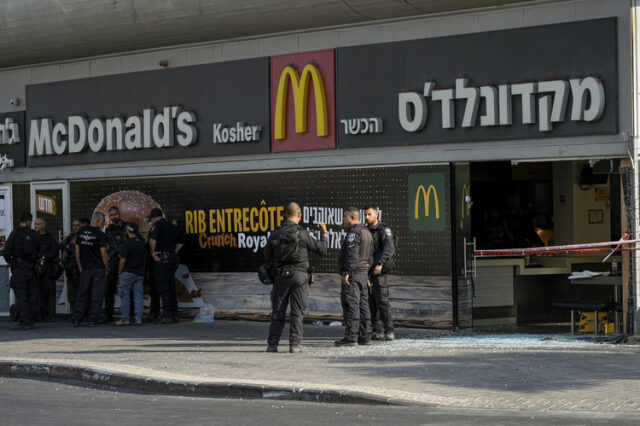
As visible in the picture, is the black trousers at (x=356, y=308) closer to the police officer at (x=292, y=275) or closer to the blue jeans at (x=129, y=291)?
the police officer at (x=292, y=275)

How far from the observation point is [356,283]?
1427 cm

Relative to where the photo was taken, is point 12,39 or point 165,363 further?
point 12,39

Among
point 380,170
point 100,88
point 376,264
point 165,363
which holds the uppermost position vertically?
point 100,88

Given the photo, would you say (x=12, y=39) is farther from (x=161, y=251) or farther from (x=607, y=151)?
(x=607, y=151)

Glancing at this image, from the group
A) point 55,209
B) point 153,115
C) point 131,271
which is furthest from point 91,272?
point 153,115

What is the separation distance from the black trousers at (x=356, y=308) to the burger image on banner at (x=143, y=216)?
5.09m

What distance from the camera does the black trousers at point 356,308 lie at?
14164 millimetres

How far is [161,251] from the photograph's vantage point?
1819 centimetres

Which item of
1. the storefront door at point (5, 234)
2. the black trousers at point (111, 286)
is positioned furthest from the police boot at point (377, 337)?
the storefront door at point (5, 234)

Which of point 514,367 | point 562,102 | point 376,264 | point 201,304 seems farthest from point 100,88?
point 514,367

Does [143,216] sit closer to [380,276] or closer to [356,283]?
[380,276]

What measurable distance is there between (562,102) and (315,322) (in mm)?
5457

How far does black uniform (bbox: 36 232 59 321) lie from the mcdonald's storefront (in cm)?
111

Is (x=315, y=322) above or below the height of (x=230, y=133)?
below
